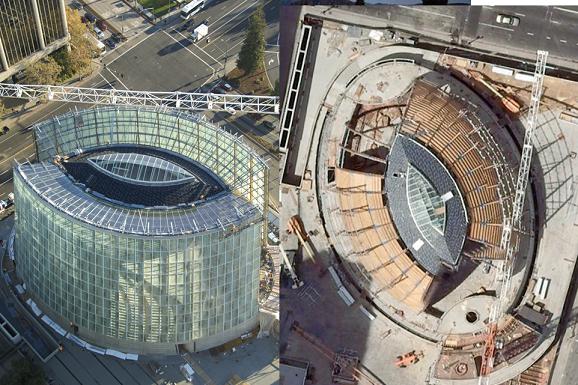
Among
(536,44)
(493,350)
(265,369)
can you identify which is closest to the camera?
(536,44)

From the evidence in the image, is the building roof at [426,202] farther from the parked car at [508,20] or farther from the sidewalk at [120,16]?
the sidewalk at [120,16]

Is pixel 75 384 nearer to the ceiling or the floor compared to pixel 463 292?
nearer to the floor

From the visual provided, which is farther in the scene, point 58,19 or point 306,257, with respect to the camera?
point 58,19

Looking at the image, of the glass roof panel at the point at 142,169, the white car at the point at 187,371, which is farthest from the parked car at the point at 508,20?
the white car at the point at 187,371

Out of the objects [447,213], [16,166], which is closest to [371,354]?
[447,213]

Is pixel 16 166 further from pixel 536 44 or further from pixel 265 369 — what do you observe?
pixel 536 44

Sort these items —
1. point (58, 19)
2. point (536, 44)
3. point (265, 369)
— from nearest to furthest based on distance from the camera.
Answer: point (536, 44) < point (265, 369) < point (58, 19)

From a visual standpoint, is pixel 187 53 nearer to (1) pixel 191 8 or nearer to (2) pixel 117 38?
(1) pixel 191 8

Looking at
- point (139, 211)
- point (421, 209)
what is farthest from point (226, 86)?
point (421, 209)
